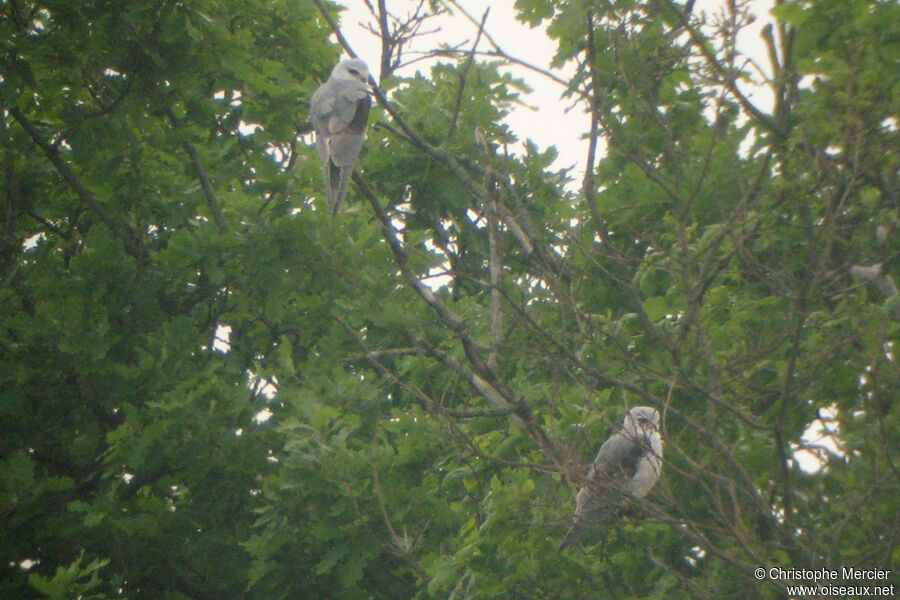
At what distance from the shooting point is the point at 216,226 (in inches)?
258

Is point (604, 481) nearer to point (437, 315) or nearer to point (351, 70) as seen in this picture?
point (437, 315)

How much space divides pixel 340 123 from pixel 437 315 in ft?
5.39

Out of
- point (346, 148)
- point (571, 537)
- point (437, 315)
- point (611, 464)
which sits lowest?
point (571, 537)

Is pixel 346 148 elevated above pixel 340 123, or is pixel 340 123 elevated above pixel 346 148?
pixel 340 123

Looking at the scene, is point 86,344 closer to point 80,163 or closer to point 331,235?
point 80,163

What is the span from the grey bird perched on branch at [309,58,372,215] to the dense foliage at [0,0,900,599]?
239mm

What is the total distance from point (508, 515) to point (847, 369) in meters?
1.51

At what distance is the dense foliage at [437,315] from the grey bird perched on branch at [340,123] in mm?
239

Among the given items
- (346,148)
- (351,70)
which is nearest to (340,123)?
(346,148)

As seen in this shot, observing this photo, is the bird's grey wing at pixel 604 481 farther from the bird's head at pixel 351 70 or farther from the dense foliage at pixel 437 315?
the bird's head at pixel 351 70

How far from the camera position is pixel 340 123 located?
6344mm

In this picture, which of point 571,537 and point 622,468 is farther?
point 571,537

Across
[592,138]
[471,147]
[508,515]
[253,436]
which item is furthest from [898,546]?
[471,147]

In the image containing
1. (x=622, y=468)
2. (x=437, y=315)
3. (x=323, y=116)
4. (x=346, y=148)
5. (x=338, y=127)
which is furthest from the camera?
(x=323, y=116)
